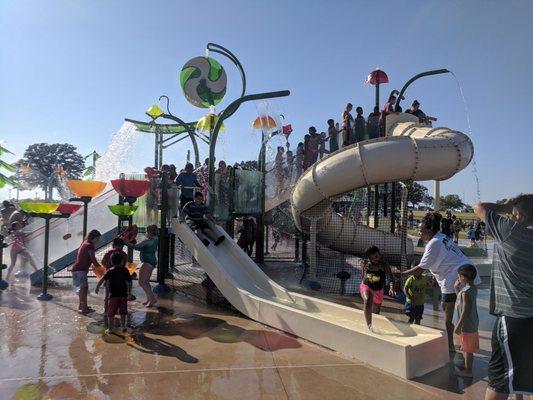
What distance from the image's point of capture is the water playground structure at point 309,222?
529cm

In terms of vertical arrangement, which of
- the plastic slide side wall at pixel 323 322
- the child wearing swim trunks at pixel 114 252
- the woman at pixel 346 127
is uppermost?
the woman at pixel 346 127

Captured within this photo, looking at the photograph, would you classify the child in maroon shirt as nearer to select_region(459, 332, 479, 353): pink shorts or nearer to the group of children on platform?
the group of children on platform

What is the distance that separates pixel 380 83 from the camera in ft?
44.2

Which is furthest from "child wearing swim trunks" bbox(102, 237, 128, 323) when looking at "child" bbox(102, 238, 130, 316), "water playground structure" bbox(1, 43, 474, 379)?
"water playground structure" bbox(1, 43, 474, 379)

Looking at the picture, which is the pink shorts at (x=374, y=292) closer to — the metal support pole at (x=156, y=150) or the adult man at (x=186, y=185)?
the adult man at (x=186, y=185)

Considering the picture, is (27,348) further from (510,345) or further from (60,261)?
(510,345)

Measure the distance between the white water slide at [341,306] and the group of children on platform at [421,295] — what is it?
0.29 meters

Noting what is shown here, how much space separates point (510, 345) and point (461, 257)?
217 cm

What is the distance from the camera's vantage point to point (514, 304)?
124 inches

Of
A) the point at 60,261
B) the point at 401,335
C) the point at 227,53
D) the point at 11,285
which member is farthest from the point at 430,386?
the point at 227,53

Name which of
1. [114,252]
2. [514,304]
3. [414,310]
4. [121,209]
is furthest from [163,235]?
[514,304]

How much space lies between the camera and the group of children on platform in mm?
4605

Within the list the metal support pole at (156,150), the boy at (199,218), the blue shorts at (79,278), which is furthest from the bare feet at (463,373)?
the metal support pole at (156,150)

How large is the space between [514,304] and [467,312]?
154 cm
